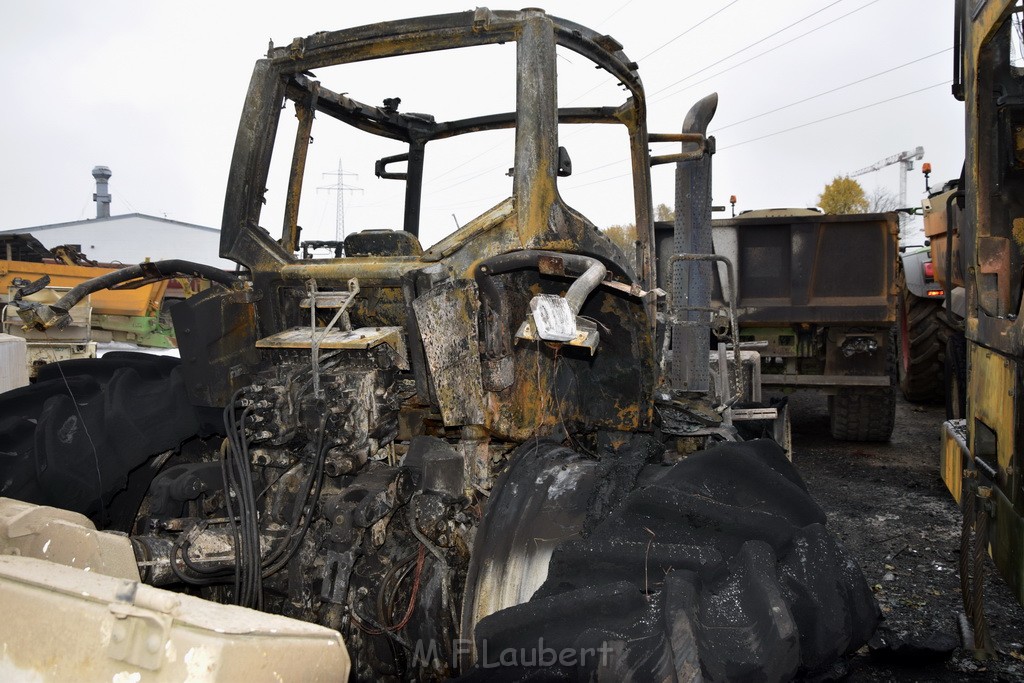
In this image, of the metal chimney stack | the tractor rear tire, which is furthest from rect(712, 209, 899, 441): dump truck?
the metal chimney stack

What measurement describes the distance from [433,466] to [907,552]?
3.81m

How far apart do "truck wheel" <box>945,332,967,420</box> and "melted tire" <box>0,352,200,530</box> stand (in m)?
6.05

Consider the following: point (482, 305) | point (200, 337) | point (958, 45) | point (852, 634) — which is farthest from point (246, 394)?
point (958, 45)

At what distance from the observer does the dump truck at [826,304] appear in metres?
7.85

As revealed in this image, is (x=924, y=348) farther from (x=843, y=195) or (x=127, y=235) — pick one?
(x=843, y=195)

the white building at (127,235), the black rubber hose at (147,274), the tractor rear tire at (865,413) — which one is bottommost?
the tractor rear tire at (865,413)

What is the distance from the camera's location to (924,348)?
8.41 m

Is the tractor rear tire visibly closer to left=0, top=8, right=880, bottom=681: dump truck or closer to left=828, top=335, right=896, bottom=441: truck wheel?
left=828, top=335, right=896, bottom=441: truck wheel

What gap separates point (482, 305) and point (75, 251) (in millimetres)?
15324

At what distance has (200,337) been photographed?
265cm

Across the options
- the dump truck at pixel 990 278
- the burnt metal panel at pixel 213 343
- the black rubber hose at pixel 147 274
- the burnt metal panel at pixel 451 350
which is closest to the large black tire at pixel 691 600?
the burnt metal panel at pixel 451 350

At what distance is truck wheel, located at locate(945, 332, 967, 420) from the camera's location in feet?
21.1

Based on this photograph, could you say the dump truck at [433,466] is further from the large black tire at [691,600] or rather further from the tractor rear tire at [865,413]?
the tractor rear tire at [865,413]

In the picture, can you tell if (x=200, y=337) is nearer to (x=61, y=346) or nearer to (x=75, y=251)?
(x=61, y=346)
